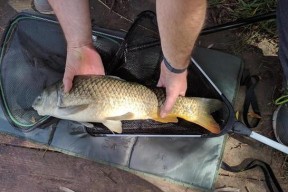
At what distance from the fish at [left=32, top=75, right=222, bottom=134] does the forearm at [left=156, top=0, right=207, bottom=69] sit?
34 cm

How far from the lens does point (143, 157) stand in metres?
2.38

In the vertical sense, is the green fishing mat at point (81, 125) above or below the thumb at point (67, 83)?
below

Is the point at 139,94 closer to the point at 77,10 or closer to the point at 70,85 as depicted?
the point at 70,85

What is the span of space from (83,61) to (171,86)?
53 cm

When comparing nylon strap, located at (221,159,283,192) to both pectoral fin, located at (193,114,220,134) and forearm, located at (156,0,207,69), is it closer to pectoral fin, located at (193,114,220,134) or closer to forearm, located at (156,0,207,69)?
pectoral fin, located at (193,114,220,134)

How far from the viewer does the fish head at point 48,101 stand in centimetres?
209

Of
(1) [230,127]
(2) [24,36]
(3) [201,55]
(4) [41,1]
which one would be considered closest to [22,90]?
(2) [24,36]

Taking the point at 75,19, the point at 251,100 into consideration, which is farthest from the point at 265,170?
the point at 75,19

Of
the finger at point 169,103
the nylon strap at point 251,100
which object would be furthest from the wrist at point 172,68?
the nylon strap at point 251,100

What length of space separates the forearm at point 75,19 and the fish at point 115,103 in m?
0.26

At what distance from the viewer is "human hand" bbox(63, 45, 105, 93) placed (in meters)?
2.21

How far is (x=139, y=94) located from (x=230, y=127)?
1.59ft

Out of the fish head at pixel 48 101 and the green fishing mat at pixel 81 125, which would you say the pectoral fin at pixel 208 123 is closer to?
the green fishing mat at pixel 81 125

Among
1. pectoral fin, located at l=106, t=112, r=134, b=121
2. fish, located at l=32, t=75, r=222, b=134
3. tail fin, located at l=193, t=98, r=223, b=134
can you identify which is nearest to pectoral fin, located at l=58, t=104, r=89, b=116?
fish, located at l=32, t=75, r=222, b=134
